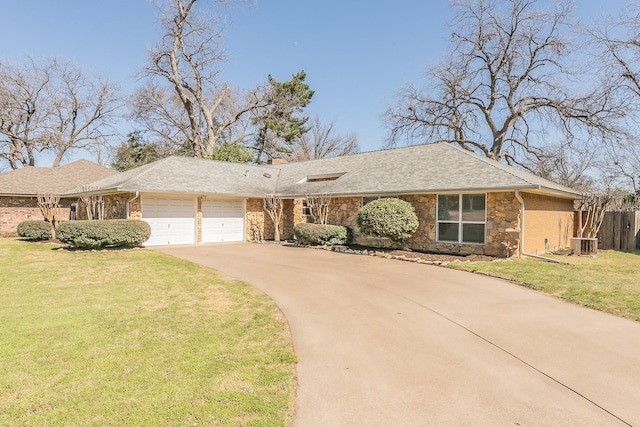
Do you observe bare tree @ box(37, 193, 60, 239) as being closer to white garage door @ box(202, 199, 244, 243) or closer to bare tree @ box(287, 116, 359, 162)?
white garage door @ box(202, 199, 244, 243)

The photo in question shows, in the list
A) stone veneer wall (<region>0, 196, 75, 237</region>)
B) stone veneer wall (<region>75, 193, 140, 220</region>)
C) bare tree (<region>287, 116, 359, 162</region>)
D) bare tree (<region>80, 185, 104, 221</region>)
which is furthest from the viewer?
bare tree (<region>287, 116, 359, 162</region>)

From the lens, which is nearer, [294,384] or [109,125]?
[294,384]

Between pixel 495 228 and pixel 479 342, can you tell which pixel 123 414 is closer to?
pixel 479 342

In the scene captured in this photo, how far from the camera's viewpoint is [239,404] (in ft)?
10.00

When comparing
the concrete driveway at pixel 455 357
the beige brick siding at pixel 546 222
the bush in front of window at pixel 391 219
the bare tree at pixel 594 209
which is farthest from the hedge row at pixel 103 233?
the bare tree at pixel 594 209

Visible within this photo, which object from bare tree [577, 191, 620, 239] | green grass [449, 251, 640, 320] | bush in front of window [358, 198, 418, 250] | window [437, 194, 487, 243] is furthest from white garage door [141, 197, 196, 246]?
bare tree [577, 191, 620, 239]

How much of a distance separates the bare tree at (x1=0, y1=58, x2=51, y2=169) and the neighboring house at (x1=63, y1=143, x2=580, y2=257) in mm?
15693

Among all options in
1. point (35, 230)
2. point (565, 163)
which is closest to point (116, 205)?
point (35, 230)

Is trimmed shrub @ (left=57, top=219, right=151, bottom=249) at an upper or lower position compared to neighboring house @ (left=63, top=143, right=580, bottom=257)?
lower

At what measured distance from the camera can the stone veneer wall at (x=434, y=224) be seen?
36.0 ft

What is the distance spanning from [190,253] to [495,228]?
1071 cm

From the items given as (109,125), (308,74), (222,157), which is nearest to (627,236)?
(222,157)

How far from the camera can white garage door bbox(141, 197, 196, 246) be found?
576 inches

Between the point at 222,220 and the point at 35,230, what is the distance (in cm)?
893
